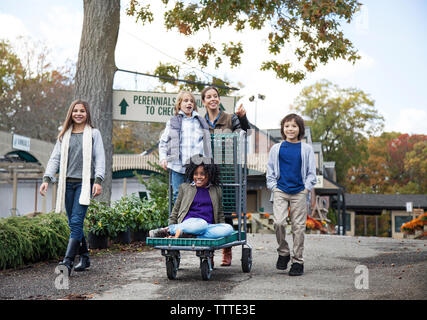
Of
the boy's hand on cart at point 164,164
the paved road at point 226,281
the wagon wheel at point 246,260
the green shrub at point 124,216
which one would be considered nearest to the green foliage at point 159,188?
the green shrub at point 124,216

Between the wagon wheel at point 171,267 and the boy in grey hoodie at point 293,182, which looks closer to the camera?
the wagon wheel at point 171,267

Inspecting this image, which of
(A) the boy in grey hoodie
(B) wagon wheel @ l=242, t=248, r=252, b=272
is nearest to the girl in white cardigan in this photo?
(B) wagon wheel @ l=242, t=248, r=252, b=272

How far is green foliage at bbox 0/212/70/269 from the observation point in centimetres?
677

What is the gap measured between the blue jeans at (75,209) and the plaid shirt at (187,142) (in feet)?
3.53

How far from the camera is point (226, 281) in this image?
5.44 m

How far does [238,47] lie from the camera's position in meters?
13.2

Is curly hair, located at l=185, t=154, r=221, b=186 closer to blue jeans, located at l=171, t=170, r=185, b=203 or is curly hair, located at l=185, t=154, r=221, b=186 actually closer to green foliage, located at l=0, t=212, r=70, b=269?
blue jeans, located at l=171, t=170, r=185, b=203

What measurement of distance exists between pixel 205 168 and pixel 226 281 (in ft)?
4.04

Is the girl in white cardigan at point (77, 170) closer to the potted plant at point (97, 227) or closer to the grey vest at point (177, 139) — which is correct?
the grey vest at point (177, 139)

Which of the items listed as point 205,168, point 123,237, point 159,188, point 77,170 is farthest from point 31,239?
point 159,188

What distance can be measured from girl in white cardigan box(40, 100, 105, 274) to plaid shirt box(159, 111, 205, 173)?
865 mm

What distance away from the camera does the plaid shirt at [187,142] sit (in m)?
5.98
